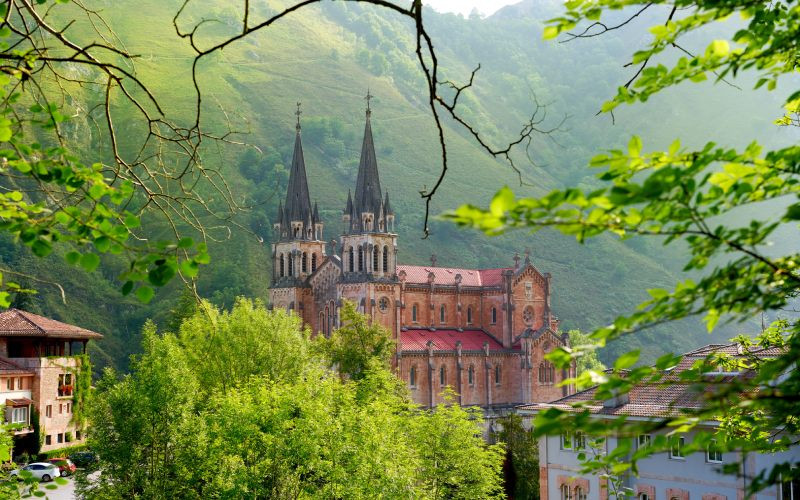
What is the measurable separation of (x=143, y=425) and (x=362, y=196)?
135 feet

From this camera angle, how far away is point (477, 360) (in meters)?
73.6

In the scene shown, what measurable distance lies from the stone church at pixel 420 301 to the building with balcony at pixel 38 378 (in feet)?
67.3

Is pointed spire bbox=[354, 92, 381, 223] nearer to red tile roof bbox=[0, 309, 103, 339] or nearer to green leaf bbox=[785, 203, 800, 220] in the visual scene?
red tile roof bbox=[0, 309, 103, 339]

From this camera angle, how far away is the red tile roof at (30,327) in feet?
180

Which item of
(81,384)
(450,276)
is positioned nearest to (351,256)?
(450,276)

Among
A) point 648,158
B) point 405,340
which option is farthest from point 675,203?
point 405,340

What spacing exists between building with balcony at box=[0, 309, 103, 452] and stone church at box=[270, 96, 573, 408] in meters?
20.5

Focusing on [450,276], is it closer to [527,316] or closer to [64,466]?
[527,316]

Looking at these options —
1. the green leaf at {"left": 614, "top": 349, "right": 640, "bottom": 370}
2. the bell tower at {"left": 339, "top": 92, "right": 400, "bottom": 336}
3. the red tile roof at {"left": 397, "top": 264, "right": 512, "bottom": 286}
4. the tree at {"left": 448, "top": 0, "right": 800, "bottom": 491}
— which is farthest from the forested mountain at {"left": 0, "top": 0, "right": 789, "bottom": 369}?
the green leaf at {"left": 614, "top": 349, "right": 640, "bottom": 370}

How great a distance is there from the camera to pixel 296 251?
75.4 meters

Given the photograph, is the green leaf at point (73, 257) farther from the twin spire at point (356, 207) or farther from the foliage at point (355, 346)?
the twin spire at point (356, 207)

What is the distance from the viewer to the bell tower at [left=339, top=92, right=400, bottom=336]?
7069cm

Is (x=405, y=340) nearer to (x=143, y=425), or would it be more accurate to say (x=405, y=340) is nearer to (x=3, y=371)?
(x=3, y=371)

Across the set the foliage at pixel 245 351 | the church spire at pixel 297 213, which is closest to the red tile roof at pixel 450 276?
the church spire at pixel 297 213
